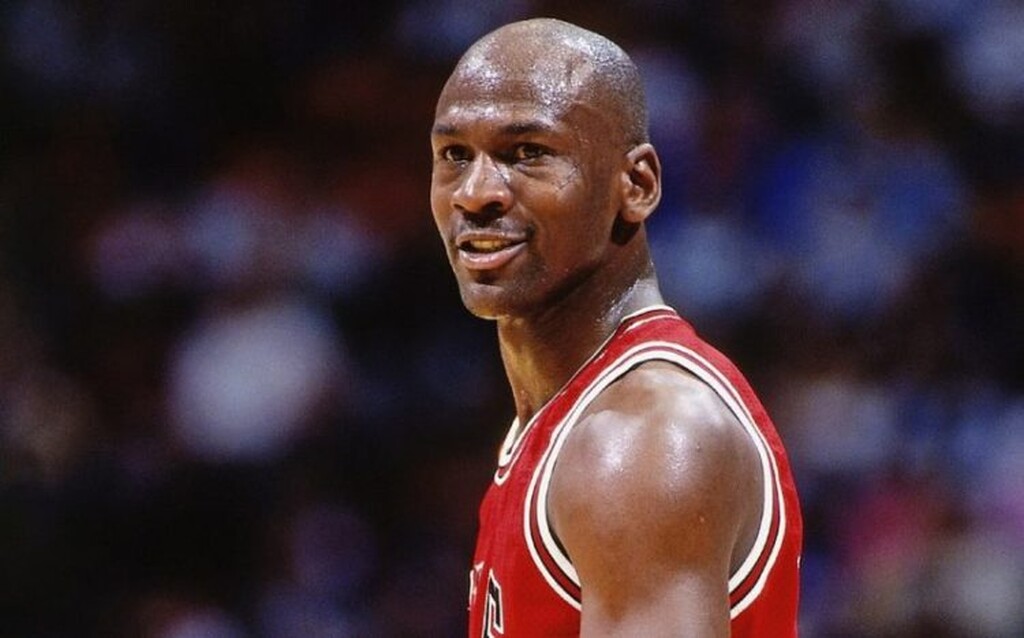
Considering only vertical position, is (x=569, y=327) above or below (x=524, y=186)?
below

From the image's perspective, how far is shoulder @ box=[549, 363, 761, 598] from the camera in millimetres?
2936

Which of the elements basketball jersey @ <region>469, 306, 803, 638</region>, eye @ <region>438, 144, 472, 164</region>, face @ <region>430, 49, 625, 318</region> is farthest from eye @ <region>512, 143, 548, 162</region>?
basketball jersey @ <region>469, 306, 803, 638</region>

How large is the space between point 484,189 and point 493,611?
0.79 metres

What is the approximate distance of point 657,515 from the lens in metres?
2.93

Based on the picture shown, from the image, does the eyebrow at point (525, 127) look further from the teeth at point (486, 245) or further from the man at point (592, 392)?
the teeth at point (486, 245)

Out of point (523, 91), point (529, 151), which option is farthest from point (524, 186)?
point (523, 91)

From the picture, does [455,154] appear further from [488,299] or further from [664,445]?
[664,445]

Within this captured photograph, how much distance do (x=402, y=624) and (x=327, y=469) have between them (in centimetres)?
83

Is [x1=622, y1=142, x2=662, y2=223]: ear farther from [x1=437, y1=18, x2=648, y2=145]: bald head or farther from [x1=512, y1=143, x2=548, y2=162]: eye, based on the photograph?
[x1=512, y1=143, x2=548, y2=162]: eye

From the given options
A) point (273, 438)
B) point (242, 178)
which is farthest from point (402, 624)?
point (242, 178)

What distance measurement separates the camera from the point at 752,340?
340 inches

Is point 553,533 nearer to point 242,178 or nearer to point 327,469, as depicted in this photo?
point 327,469

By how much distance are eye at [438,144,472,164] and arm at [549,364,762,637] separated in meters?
0.72

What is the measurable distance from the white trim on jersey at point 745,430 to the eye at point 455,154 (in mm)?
509
